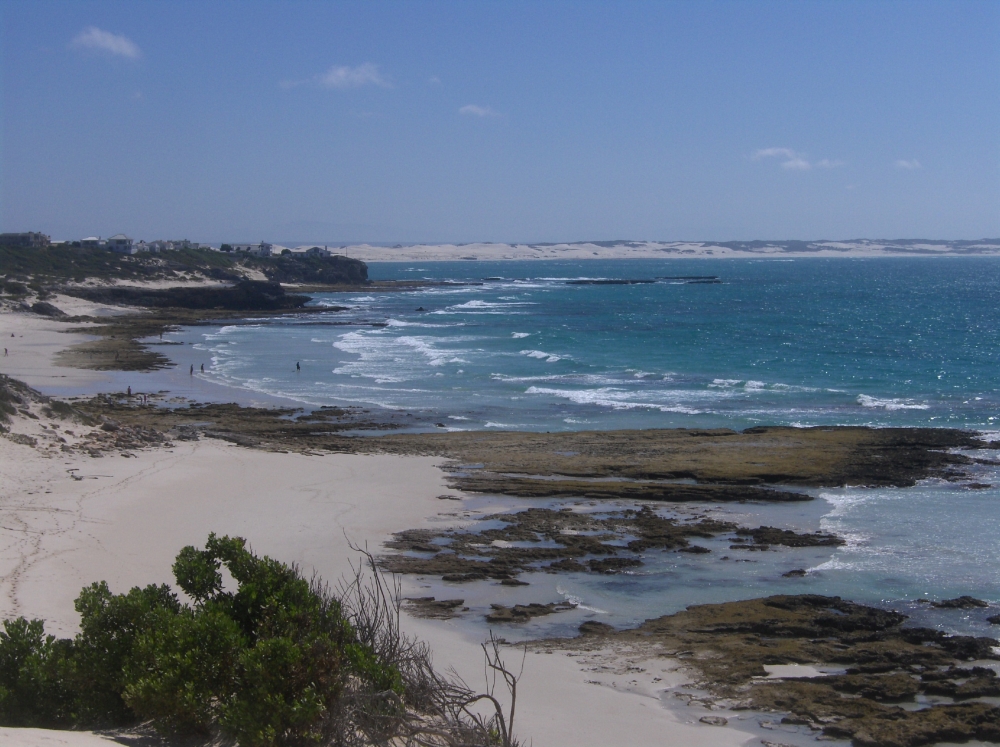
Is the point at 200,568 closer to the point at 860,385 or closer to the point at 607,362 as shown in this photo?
the point at 860,385

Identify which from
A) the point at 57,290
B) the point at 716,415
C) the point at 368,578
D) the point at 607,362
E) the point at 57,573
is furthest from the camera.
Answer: the point at 57,290

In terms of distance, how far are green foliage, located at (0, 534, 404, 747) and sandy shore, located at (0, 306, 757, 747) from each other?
519mm

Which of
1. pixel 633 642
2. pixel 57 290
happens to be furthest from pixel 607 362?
pixel 57 290

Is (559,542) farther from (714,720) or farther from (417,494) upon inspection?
(714,720)

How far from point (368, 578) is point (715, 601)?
203 inches

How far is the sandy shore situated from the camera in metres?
10.0

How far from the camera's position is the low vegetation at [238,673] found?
6.91 m

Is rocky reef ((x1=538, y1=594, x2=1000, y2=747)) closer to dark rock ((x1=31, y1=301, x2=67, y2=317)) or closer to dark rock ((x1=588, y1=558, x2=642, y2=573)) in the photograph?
dark rock ((x1=588, y1=558, x2=642, y2=573))

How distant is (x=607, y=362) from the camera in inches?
1706

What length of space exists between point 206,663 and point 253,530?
9.68m

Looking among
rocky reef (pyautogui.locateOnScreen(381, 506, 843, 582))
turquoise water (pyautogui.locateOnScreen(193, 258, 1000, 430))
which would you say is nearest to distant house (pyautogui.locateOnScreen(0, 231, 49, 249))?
turquoise water (pyautogui.locateOnScreen(193, 258, 1000, 430))

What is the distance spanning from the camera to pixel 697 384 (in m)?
36.7

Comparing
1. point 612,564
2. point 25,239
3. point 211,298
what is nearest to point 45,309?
point 211,298

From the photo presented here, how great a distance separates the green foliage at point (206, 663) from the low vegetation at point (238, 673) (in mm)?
10
